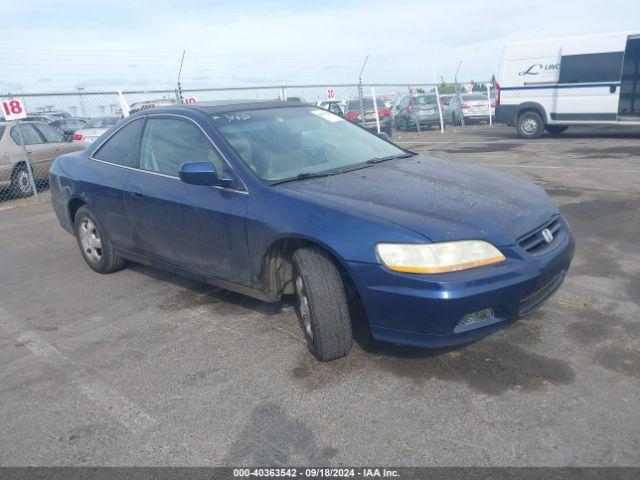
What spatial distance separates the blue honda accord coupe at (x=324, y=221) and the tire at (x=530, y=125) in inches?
465

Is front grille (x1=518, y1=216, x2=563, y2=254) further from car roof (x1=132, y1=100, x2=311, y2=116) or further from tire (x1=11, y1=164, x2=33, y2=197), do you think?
tire (x1=11, y1=164, x2=33, y2=197)

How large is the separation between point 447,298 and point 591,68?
43.4ft

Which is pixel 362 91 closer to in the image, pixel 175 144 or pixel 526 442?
pixel 175 144

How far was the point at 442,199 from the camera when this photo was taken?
11.0ft

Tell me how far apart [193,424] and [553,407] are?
1818 mm

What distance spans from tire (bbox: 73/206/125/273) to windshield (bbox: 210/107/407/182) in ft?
5.91

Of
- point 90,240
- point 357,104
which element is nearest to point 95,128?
point 357,104

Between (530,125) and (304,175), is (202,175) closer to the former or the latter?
(304,175)

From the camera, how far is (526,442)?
2564 mm

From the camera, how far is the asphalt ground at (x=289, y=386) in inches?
103

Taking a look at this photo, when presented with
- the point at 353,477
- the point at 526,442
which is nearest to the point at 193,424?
the point at 353,477

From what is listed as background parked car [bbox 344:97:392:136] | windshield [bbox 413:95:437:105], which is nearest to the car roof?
background parked car [bbox 344:97:392:136]

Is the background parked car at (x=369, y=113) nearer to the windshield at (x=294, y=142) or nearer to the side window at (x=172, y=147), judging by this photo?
the windshield at (x=294, y=142)

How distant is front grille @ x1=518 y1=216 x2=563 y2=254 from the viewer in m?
3.14
